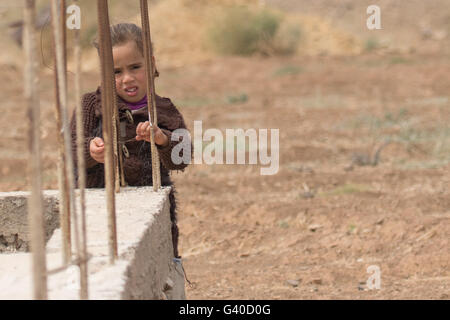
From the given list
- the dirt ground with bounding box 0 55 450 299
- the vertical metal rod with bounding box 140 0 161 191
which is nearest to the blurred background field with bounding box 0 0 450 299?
the dirt ground with bounding box 0 55 450 299

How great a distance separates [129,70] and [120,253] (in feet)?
4.03

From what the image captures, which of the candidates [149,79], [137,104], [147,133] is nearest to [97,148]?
[147,133]

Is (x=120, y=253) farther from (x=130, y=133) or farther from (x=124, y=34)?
(x=124, y=34)

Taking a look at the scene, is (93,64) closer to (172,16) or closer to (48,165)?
(172,16)

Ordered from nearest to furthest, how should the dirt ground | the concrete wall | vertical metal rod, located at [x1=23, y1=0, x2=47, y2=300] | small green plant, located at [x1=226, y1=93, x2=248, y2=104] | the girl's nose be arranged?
vertical metal rod, located at [x1=23, y1=0, x2=47, y2=300] < the concrete wall < the girl's nose < the dirt ground < small green plant, located at [x1=226, y1=93, x2=248, y2=104]

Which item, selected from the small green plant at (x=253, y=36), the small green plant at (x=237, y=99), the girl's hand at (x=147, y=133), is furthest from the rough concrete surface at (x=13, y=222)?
the small green plant at (x=253, y=36)

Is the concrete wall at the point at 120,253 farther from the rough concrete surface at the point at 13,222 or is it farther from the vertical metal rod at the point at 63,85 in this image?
the vertical metal rod at the point at 63,85

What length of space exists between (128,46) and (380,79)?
1233 centimetres

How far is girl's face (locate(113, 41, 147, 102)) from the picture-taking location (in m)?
3.34

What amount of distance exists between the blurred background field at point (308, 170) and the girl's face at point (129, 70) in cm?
48

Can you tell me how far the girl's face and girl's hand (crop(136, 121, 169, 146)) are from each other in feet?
1.01

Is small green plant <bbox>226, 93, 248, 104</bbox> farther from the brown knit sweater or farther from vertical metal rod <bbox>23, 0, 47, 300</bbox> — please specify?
vertical metal rod <bbox>23, 0, 47, 300</bbox>

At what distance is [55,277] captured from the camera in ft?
7.22

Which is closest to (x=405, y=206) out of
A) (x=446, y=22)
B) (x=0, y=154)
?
(x=0, y=154)
